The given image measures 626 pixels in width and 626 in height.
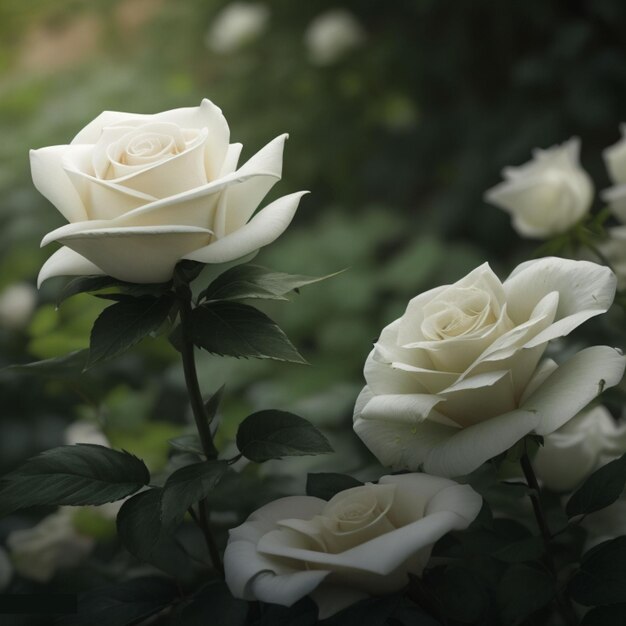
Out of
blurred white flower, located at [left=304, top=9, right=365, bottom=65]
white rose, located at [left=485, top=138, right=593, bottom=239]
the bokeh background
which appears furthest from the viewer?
blurred white flower, located at [left=304, top=9, right=365, bottom=65]

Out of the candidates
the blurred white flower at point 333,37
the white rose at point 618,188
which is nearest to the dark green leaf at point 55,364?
the white rose at point 618,188

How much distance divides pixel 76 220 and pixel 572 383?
24 cm

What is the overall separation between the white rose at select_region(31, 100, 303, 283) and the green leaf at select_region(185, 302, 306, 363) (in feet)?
0.09

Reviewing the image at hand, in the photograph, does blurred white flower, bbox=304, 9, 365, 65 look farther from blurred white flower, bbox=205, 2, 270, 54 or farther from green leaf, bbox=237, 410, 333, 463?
green leaf, bbox=237, 410, 333, 463

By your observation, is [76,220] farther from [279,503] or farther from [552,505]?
[552,505]

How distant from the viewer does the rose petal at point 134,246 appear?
42 centimetres

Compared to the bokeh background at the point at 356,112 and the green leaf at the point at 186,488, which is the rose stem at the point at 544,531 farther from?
the bokeh background at the point at 356,112

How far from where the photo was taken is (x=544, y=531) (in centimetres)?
47

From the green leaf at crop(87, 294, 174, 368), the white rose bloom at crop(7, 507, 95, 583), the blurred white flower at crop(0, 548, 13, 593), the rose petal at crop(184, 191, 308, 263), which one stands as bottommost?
the white rose bloom at crop(7, 507, 95, 583)

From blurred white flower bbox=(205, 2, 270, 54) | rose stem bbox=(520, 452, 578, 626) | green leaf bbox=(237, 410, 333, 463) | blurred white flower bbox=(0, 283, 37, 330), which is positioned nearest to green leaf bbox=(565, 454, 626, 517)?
rose stem bbox=(520, 452, 578, 626)

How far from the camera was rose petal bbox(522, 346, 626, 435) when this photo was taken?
41 centimetres

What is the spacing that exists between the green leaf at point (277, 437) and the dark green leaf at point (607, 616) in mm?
143

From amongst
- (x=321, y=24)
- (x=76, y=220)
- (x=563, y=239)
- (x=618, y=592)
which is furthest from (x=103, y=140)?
(x=321, y=24)

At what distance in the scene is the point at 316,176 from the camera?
7.67ft
